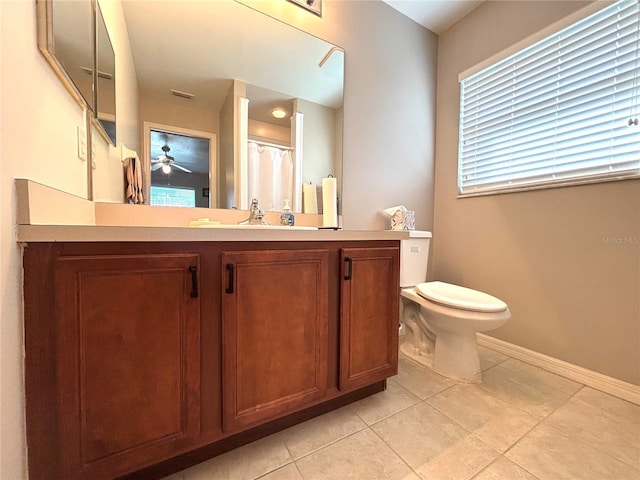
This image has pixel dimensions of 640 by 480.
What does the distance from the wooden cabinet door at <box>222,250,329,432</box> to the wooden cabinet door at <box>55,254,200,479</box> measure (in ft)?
0.34

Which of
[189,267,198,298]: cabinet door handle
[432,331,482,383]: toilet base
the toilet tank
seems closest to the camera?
[189,267,198,298]: cabinet door handle

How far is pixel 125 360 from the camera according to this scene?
72cm

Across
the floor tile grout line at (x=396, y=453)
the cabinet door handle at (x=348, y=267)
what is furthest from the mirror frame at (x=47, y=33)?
the floor tile grout line at (x=396, y=453)

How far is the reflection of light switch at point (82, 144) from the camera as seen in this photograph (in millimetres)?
932

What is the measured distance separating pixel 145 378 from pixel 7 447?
0.26 m

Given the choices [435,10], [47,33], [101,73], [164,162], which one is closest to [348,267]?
[164,162]

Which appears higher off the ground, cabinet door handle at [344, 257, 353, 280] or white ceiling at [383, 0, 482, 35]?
white ceiling at [383, 0, 482, 35]

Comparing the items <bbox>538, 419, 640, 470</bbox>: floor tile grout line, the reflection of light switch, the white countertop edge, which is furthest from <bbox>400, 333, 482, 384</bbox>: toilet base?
the reflection of light switch

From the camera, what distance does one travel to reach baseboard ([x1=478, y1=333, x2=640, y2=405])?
135 cm

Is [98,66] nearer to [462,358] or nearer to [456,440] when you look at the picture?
[456,440]

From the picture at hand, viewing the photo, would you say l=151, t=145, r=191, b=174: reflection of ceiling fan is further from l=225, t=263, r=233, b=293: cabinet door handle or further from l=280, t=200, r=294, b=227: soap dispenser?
l=225, t=263, r=233, b=293: cabinet door handle

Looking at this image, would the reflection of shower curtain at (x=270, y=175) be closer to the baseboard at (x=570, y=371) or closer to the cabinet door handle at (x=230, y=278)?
the cabinet door handle at (x=230, y=278)

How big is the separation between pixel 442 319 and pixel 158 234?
1.44 metres

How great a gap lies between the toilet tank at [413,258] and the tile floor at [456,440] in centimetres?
66
